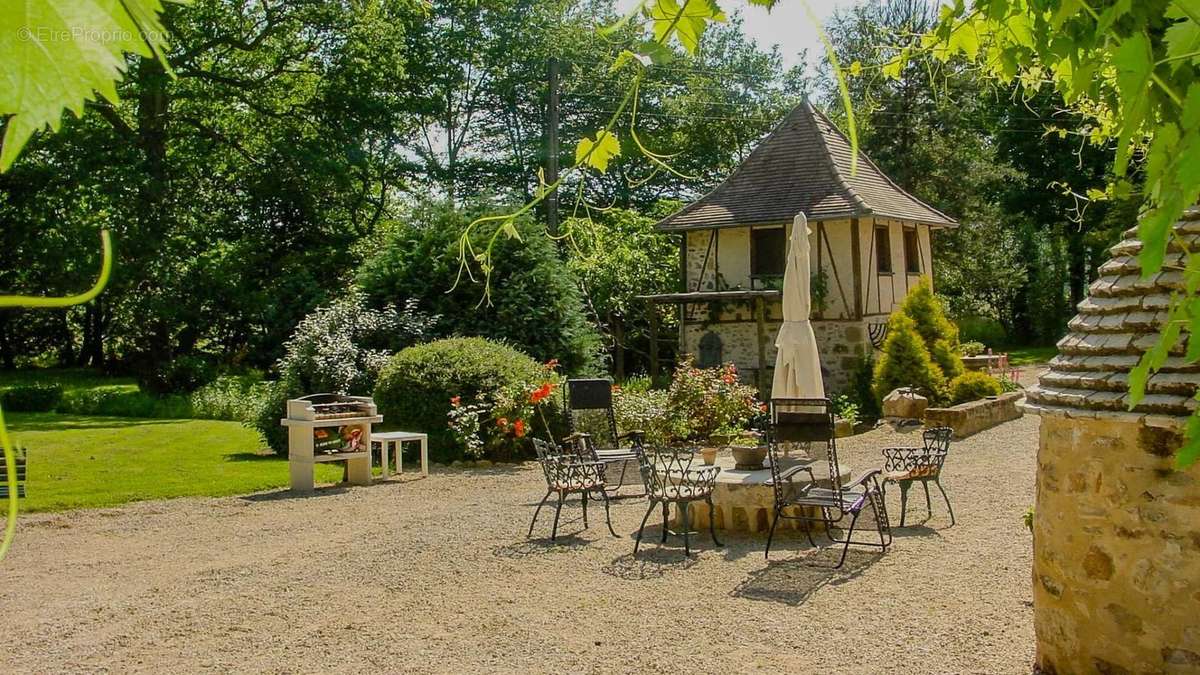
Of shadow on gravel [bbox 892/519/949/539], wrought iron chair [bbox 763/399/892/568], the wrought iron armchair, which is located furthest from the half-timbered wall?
the wrought iron armchair

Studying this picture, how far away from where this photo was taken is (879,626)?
19.3 feet

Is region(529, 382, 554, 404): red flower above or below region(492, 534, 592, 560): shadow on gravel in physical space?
above

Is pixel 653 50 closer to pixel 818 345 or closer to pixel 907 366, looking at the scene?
pixel 907 366

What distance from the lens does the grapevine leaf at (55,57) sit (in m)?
0.44

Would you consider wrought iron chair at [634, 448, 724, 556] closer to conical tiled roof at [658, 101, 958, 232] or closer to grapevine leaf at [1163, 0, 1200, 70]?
grapevine leaf at [1163, 0, 1200, 70]

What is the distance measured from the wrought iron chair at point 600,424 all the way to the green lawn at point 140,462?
120 inches

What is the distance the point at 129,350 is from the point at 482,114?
13284 mm

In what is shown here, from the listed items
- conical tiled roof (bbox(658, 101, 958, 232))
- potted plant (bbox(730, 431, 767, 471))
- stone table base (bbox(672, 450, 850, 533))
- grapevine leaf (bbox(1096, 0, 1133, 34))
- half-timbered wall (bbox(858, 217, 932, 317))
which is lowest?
stone table base (bbox(672, 450, 850, 533))

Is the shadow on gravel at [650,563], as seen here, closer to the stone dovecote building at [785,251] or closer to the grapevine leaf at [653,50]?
the grapevine leaf at [653,50]

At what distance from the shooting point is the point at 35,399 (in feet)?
72.3

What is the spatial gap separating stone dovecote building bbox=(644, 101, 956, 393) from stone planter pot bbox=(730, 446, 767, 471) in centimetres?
939

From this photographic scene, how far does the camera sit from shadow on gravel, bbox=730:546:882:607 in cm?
668

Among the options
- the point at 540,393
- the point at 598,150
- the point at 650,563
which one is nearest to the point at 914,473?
the point at 650,563

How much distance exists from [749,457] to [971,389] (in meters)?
8.42
